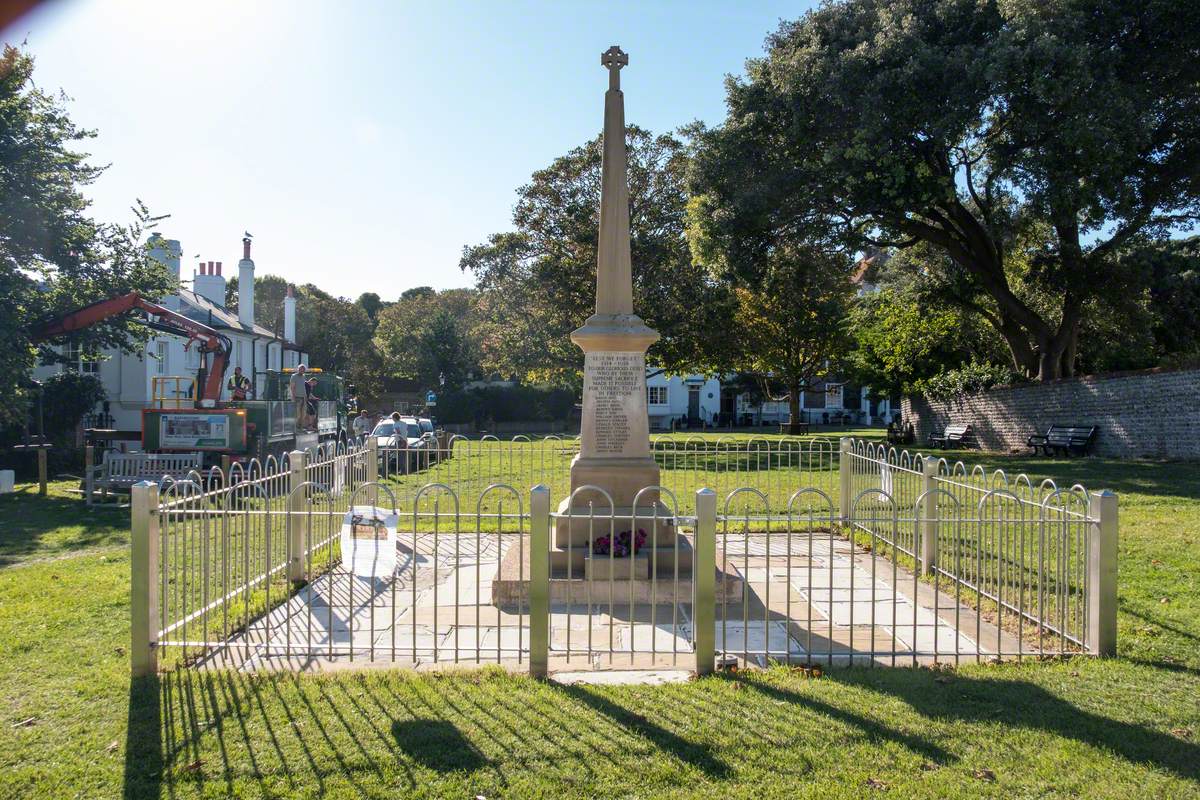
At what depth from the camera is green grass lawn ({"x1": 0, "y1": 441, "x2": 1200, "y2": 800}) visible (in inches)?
144

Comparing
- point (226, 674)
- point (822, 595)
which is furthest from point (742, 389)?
point (226, 674)

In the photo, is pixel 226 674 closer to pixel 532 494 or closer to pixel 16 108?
pixel 532 494

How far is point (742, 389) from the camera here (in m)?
50.3

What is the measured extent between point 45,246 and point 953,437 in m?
25.8

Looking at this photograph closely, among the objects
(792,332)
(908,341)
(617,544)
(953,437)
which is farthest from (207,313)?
(617,544)

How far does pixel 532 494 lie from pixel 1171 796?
11.4 ft

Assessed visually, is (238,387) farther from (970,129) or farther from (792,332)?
(792,332)

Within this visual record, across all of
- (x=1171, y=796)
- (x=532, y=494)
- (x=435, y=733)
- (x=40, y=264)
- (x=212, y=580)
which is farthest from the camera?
(x=40, y=264)

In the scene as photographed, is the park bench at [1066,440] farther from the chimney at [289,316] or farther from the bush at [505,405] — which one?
the chimney at [289,316]

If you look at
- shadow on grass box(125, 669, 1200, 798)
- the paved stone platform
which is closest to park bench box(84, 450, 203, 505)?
the paved stone platform

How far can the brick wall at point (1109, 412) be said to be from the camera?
57.7 ft

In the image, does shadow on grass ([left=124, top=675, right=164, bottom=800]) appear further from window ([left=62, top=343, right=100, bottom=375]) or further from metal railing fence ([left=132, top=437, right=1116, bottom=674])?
window ([left=62, top=343, right=100, bottom=375])

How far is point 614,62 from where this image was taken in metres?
8.53

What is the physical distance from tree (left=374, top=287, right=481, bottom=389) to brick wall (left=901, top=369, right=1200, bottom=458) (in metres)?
30.2
